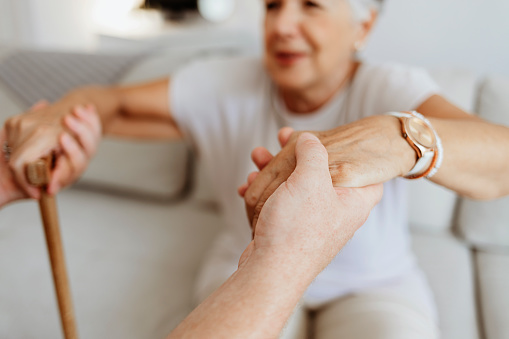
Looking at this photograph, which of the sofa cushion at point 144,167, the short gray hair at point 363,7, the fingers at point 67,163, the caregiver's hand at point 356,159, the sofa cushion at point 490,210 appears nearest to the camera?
the caregiver's hand at point 356,159

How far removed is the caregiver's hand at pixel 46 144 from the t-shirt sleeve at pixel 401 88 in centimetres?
63

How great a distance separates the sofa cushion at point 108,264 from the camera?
1.08 meters

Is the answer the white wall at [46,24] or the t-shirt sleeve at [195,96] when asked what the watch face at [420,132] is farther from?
the white wall at [46,24]

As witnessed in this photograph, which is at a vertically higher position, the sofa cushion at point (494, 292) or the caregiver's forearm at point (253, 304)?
the caregiver's forearm at point (253, 304)

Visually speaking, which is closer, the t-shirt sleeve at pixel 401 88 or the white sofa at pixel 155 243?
the t-shirt sleeve at pixel 401 88

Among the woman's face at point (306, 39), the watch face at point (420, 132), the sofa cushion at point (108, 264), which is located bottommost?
the sofa cushion at point (108, 264)

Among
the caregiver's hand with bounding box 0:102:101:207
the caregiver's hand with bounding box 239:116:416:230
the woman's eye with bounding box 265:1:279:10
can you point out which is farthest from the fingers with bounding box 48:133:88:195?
the woman's eye with bounding box 265:1:279:10

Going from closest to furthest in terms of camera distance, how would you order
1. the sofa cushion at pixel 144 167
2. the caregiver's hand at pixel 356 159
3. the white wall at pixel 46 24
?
the caregiver's hand at pixel 356 159, the sofa cushion at pixel 144 167, the white wall at pixel 46 24

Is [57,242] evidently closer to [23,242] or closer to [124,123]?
[124,123]

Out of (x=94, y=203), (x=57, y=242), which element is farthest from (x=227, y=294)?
(x=94, y=203)

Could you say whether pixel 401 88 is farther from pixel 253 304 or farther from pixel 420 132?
pixel 253 304

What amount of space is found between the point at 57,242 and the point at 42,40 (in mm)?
3094

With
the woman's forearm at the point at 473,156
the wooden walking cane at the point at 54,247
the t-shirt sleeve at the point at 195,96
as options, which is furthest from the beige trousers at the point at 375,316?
the t-shirt sleeve at the point at 195,96

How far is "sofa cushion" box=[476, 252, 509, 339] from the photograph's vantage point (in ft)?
3.30
